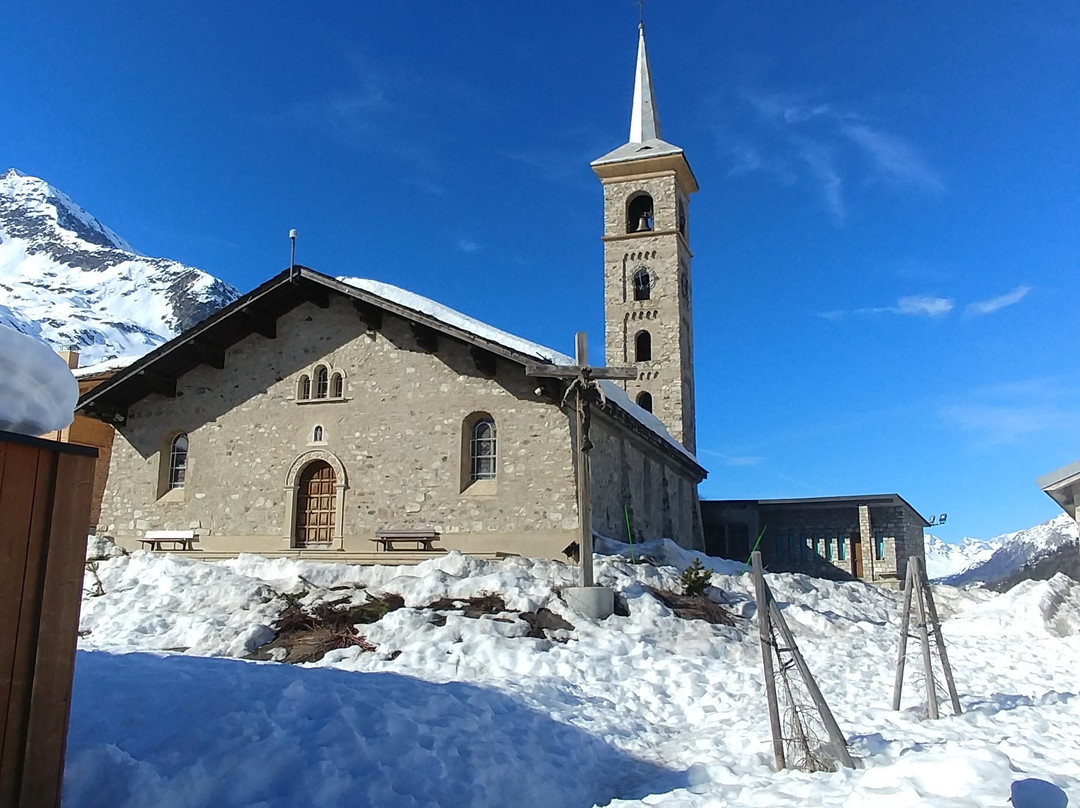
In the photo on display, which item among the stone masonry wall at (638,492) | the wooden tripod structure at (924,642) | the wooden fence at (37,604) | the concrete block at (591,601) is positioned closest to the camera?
the wooden fence at (37,604)

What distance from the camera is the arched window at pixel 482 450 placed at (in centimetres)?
1811

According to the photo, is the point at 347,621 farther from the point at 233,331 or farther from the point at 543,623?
the point at 233,331

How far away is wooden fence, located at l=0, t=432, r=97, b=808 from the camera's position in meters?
4.96

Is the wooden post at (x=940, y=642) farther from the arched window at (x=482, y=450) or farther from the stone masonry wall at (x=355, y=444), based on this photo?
the arched window at (x=482, y=450)

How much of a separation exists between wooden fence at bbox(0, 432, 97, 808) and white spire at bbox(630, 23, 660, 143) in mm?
37874

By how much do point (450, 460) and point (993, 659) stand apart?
1003 cm

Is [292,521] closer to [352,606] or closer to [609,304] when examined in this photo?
[352,606]

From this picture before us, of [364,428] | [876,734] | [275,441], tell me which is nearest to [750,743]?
[876,734]

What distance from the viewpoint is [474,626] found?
12383 millimetres

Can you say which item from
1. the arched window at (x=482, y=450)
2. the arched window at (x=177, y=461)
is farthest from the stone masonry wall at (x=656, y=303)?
the arched window at (x=177, y=461)

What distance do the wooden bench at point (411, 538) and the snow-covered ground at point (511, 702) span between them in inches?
52.2

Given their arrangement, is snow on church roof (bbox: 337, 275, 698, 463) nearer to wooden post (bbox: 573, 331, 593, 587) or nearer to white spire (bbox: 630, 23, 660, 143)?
wooden post (bbox: 573, 331, 593, 587)

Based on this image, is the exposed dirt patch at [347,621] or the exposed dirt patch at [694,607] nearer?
the exposed dirt patch at [347,621]

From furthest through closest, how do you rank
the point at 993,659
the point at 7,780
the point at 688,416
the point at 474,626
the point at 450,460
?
the point at 688,416 → the point at 450,460 → the point at 993,659 → the point at 474,626 → the point at 7,780
